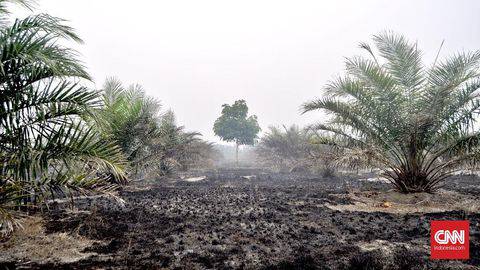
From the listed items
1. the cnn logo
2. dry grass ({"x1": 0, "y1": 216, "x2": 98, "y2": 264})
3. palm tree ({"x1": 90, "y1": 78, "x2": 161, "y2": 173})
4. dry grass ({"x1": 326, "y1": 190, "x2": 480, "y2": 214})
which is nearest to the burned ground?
dry grass ({"x1": 0, "y1": 216, "x2": 98, "y2": 264})

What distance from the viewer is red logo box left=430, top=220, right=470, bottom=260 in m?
4.40

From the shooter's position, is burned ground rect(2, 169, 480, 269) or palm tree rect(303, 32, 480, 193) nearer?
burned ground rect(2, 169, 480, 269)

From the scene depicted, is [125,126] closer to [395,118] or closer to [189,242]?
[189,242]

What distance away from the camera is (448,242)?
459 cm

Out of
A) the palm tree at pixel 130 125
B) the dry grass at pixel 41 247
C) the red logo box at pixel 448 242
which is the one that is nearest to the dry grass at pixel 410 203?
the red logo box at pixel 448 242

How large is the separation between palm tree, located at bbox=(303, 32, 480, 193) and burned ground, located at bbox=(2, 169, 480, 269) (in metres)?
2.08

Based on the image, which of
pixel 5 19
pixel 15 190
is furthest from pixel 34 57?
pixel 15 190

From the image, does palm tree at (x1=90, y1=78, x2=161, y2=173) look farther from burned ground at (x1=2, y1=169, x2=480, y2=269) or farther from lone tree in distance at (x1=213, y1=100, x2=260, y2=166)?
lone tree in distance at (x1=213, y1=100, x2=260, y2=166)

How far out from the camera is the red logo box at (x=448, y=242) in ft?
14.4

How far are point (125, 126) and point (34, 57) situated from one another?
757 cm

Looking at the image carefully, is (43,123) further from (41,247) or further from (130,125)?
(130,125)

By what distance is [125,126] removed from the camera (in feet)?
38.5

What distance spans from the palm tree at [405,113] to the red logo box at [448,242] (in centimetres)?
365

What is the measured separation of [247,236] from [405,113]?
648 centimetres
